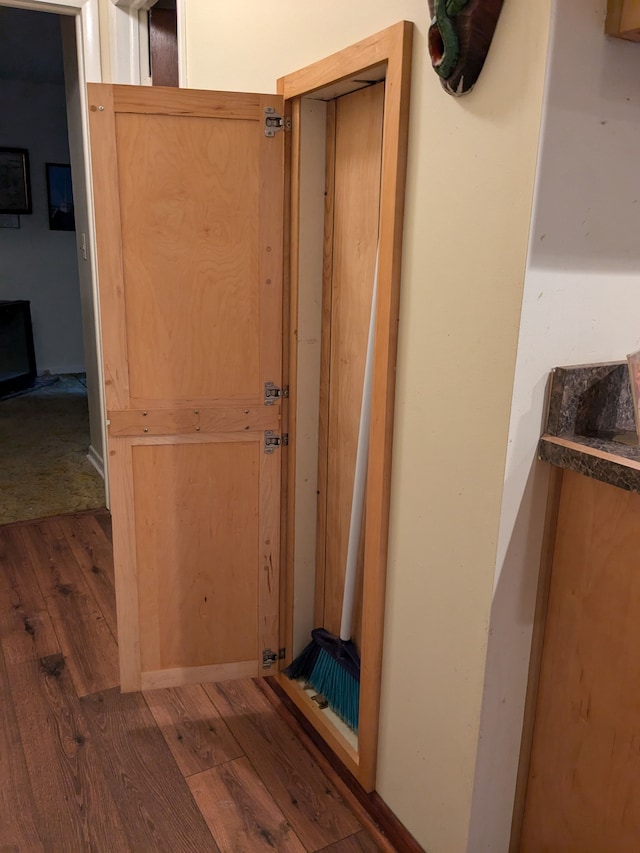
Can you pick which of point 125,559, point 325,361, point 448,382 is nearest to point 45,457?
point 125,559

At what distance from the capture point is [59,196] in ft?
Result: 20.7

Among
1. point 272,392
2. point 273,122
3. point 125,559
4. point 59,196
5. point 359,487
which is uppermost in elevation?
point 59,196

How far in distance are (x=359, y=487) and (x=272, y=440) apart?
367 millimetres

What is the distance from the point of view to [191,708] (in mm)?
2141

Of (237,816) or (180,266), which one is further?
(180,266)

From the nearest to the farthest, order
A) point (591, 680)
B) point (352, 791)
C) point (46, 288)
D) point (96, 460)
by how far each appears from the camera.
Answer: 1. point (591, 680)
2. point (352, 791)
3. point (96, 460)
4. point (46, 288)

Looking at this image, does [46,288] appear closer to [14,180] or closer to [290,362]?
[14,180]

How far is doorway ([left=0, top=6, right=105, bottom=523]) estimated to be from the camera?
398 centimetres

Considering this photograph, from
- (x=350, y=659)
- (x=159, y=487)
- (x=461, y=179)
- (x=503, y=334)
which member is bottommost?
(x=350, y=659)

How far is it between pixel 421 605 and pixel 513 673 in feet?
0.78

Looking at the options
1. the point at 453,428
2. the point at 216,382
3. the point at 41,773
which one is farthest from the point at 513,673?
the point at 41,773

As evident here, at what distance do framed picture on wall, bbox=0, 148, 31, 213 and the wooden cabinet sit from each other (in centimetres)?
608

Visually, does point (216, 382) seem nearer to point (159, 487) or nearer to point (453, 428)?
point (159, 487)

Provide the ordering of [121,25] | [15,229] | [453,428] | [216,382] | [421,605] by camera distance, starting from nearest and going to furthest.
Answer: [453,428] → [421,605] → [216,382] → [121,25] → [15,229]
